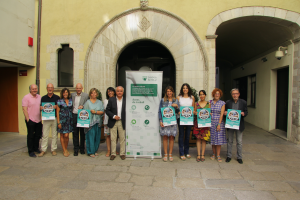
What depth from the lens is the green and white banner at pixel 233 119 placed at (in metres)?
4.66

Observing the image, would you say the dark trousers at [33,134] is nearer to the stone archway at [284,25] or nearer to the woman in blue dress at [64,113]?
the woman in blue dress at [64,113]

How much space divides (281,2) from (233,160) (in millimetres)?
5468

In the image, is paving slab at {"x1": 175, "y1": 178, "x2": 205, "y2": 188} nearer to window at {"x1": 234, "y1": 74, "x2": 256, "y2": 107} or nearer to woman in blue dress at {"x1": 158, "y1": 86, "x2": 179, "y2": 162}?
woman in blue dress at {"x1": 158, "y1": 86, "x2": 179, "y2": 162}

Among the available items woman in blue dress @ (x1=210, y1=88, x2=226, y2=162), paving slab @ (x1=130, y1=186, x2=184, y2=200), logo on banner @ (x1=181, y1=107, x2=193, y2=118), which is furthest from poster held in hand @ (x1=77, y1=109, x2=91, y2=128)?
woman in blue dress @ (x1=210, y1=88, x2=226, y2=162)

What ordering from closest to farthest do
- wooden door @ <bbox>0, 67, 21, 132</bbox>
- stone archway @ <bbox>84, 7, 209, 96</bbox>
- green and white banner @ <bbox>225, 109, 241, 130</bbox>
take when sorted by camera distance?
green and white banner @ <bbox>225, 109, 241, 130</bbox> < stone archway @ <bbox>84, 7, 209, 96</bbox> < wooden door @ <bbox>0, 67, 21, 132</bbox>

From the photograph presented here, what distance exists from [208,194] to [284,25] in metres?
6.56

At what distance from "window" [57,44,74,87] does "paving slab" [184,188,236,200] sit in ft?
20.0

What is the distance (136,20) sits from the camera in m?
7.06

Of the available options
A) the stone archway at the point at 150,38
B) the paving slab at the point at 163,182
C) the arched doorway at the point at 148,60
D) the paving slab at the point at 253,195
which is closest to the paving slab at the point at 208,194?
the paving slab at the point at 253,195

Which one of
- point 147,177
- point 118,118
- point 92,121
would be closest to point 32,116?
point 92,121

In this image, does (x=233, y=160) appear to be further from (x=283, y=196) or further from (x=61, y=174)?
(x=61, y=174)

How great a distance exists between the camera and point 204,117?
4789 mm

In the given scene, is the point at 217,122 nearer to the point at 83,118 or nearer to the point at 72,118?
the point at 83,118

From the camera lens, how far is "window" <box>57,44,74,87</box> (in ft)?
25.2
